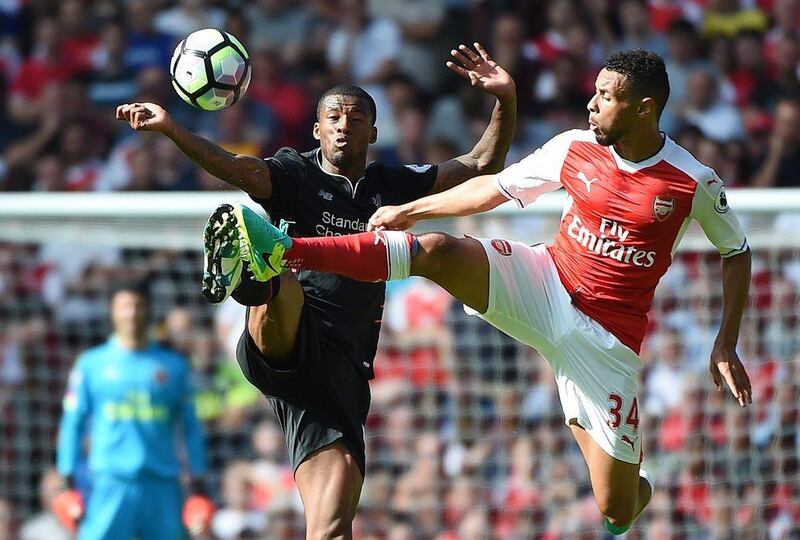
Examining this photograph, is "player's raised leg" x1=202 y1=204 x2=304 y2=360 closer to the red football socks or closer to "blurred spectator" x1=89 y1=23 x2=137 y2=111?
the red football socks

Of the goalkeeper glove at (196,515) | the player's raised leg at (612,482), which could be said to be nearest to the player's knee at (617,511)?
the player's raised leg at (612,482)

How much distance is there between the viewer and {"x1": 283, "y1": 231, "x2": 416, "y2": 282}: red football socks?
554 cm

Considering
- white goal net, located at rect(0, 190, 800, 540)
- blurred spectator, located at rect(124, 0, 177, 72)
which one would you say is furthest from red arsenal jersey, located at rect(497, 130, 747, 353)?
blurred spectator, located at rect(124, 0, 177, 72)

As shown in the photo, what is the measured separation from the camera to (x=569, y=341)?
6.23m

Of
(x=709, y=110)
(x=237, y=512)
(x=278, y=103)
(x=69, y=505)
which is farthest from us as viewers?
(x=278, y=103)

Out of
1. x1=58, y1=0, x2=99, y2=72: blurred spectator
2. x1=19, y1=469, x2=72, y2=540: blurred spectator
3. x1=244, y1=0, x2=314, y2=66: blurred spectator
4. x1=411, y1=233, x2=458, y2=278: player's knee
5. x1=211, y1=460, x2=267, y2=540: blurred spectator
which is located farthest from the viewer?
A: x1=58, y1=0, x2=99, y2=72: blurred spectator

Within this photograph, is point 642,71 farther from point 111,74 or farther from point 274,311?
point 111,74

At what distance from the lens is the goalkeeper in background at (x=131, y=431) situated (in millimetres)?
9055

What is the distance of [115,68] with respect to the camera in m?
12.4

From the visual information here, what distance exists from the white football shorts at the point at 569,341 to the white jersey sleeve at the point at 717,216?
0.65 meters

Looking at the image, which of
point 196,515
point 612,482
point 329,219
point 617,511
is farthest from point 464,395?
point 329,219

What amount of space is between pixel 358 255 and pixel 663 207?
1.43 m

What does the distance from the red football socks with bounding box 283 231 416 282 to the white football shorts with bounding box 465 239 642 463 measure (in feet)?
1.80

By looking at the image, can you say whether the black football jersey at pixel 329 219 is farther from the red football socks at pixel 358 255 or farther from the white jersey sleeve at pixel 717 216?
the white jersey sleeve at pixel 717 216
